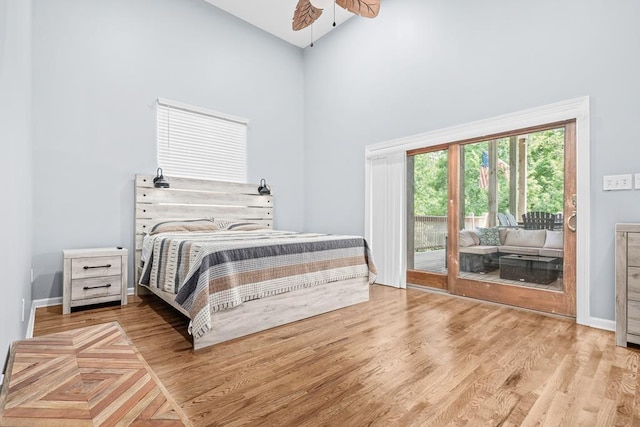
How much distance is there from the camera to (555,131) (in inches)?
114

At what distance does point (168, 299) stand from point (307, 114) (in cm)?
389

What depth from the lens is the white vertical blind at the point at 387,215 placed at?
4000mm

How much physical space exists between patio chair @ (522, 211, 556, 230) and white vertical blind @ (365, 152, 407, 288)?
1327 mm

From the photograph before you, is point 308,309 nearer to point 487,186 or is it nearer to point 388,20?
point 487,186

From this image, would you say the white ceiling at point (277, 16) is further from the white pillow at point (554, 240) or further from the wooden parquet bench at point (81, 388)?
the wooden parquet bench at point (81, 388)

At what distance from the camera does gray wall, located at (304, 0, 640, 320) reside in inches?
99.0

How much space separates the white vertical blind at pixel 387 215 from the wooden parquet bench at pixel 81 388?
3261 millimetres

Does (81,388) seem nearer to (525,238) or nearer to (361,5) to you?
(361,5)

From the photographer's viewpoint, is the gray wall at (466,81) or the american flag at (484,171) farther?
the american flag at (484,171)

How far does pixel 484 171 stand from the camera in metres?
3.46

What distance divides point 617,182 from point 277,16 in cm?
458

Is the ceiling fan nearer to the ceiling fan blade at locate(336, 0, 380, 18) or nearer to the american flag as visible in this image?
the ceiling fan blade at locate(336, 0, 380, 18)

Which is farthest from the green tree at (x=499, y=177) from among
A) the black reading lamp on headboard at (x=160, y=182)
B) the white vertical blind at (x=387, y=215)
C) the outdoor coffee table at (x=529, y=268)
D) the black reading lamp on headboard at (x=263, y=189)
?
the black reading lamp on headboard at (x=160, y=182)

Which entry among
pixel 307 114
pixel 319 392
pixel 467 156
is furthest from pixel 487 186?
pixel 307 114
